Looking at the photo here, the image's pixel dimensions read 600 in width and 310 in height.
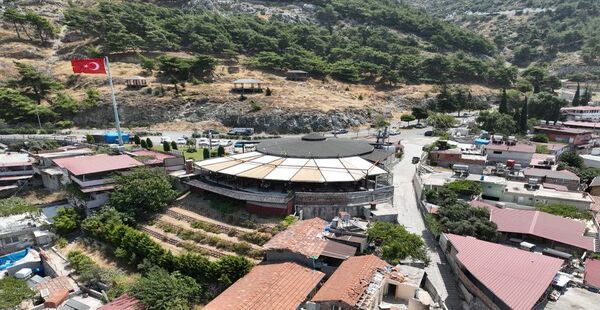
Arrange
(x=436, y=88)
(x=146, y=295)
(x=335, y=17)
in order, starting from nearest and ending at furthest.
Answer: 1. (x=146, y=295)
2. (x=436, y=88)
3. (x=335, y=17)

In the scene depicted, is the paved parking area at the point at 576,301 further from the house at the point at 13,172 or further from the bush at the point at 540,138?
the house at the point at 13,172

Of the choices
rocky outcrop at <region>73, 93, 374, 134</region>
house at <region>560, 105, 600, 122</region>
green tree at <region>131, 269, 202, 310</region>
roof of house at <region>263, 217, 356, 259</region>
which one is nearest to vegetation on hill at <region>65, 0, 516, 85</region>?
rocky outcrop at <region>73, 93, 374, 134</region>

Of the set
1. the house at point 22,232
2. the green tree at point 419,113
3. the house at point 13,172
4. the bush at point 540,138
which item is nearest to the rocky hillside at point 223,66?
the green tree at point 419,113

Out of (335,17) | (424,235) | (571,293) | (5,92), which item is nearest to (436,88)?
(335,17)

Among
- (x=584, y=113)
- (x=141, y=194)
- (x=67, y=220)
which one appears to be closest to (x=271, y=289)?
(x=141, y=194)

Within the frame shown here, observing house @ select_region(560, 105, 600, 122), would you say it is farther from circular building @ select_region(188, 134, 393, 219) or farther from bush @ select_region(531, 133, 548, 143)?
circular building @ select_region(188, 134, 393, 219)

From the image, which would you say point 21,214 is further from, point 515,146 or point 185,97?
point 515,146
